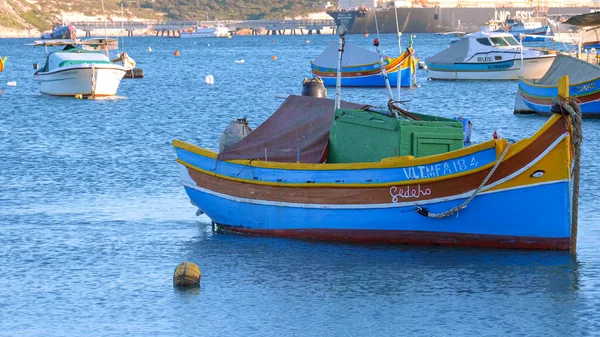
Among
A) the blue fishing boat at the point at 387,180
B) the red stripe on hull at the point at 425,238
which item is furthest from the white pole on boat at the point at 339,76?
the red stripe on hull at the point at 425,238

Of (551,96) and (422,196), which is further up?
(422,196)

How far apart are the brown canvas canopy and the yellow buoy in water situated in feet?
10.6

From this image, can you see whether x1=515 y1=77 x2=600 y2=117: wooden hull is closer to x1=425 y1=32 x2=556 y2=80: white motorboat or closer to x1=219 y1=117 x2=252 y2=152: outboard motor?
x1=219 y1=117 x2=252 y2=152: outboard motor

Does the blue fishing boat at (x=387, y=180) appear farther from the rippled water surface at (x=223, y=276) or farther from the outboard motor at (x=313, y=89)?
the outboard motor at (x=313, y=89)

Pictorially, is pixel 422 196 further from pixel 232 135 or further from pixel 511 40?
pixel 511 40

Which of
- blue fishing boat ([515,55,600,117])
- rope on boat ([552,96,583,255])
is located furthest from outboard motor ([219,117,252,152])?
blue fishing boat ([515,55,600,117])

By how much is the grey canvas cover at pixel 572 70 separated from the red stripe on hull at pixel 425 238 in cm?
1918

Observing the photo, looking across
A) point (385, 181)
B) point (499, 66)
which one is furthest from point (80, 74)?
point (385, 181)

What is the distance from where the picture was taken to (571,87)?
117ft

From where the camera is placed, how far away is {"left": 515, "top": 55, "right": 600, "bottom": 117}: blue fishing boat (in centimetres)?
3541

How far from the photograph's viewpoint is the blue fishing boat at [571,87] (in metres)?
35.4

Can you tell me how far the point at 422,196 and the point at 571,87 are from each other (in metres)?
20.2

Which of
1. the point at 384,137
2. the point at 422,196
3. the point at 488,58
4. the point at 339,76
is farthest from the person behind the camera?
the point at 488,58

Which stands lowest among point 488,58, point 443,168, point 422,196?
point 488,58
